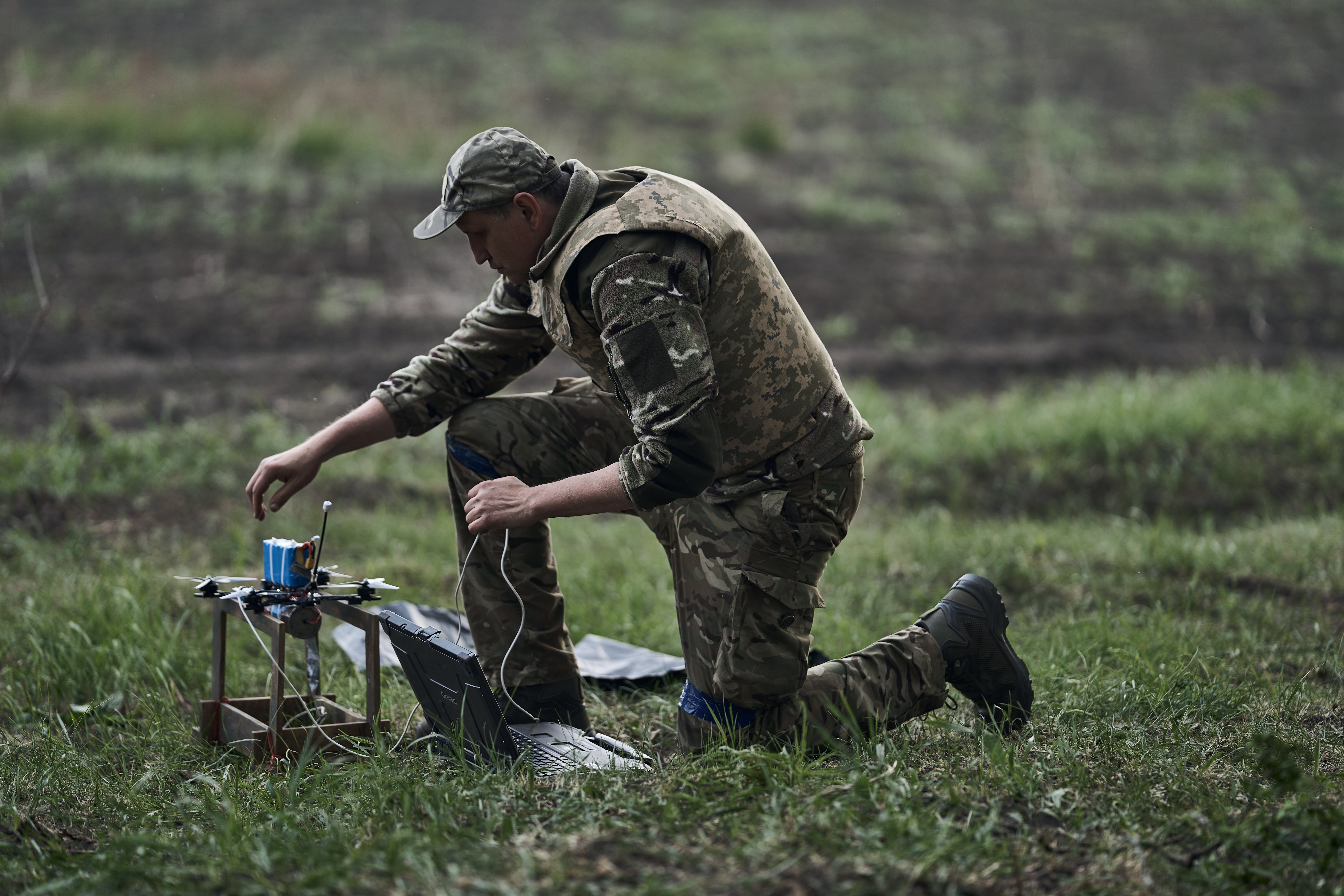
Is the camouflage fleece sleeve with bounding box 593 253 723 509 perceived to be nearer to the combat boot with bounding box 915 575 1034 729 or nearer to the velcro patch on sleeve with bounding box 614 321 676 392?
the velcro patch on sleeve with bounding box 614 321 676 392

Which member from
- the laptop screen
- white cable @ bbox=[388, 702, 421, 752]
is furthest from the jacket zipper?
white cable @ bbox=[388, 702, 421, 752]

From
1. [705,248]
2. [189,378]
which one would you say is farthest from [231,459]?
[705,248]

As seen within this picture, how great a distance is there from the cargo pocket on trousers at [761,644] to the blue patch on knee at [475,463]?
845 mm

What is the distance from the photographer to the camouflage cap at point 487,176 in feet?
9.70

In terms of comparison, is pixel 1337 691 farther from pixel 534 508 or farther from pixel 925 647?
pixel 534 508

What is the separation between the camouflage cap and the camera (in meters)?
2.96

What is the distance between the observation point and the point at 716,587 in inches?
122

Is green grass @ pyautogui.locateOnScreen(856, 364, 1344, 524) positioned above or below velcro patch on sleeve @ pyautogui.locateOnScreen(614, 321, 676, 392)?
below

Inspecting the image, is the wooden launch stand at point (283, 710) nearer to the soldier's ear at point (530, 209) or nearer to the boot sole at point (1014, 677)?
the soldier's ear at point (530, 209)

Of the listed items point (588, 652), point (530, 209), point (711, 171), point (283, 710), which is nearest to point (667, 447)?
point (530, 209)

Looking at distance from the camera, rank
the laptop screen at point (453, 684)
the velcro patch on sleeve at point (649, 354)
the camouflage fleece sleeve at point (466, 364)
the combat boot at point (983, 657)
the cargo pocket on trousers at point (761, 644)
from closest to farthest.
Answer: the velcro patch on sleeve at point (649, 354) → the laptop screen at point (453, 684) → the cargo pocket on trousers at point (761, 644) → the combat boot at point (983, 657) → the camouflage fleece sleeve at point (466, 364)

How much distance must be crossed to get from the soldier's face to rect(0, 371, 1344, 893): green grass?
A: 1319 mm

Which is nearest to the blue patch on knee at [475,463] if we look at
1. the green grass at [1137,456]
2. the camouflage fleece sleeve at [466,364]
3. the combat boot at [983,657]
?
the camouflage fleece sleeve at [466,364]

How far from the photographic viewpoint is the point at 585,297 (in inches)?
117
